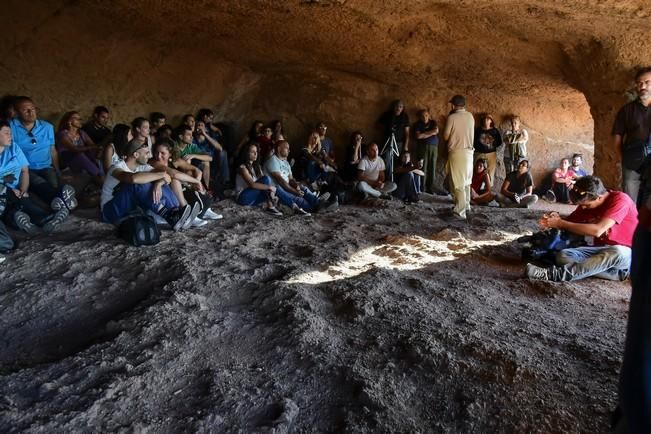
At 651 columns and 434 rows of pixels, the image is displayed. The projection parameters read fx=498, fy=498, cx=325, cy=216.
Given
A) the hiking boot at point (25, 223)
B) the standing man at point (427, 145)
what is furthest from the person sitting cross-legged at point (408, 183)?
the hiking boot at point (25, 223)

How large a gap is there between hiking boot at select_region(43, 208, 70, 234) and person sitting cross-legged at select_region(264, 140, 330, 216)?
259 cm

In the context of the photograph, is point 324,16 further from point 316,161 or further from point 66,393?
point 66,393

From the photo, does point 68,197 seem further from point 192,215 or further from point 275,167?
point 275,167

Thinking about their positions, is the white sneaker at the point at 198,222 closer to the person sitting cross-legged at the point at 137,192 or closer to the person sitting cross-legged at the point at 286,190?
the person sitting cross-legged at the point at 137,192

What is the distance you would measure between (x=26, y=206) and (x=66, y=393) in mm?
3244

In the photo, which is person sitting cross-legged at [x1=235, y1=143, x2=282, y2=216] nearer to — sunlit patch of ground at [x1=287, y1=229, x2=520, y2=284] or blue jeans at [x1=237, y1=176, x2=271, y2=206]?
blue jeans at [x1=237, y1=176, x2=271, y2=206]

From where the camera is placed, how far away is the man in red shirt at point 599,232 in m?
3.85

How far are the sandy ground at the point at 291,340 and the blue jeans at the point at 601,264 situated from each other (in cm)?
10

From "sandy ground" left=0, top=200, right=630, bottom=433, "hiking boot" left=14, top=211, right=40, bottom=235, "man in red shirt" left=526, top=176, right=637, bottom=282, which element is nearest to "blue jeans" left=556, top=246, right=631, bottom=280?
"man in red shirt" left=526, top=176, right=637, bottom=282

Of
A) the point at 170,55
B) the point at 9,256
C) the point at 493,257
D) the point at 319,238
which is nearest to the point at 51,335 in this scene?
the point at 9,256

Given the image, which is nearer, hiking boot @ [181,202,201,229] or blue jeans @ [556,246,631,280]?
blue jeans @ [556,246,631,280]

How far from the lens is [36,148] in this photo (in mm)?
5477

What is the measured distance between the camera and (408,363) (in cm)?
246

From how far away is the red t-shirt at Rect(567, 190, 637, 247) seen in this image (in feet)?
12.6
